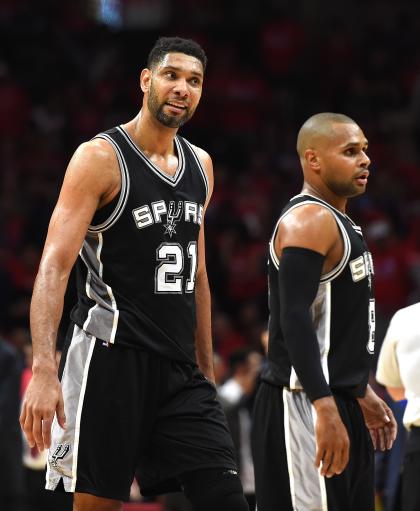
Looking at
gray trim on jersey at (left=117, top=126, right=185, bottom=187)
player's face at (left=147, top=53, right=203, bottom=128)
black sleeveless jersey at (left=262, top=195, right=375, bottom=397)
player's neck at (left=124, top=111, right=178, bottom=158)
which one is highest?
player's face at (left=147, top=53, right=203, bottom=128)

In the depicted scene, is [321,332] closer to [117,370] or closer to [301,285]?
[301,285]

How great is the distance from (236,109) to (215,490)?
34.2 feet

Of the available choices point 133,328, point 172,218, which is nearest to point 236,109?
point 172,218

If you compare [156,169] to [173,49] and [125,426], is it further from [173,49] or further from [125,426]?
[125,426]

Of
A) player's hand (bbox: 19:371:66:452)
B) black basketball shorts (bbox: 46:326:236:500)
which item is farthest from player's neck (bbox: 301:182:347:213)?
player's hand (bbox: 19:371:66:452)

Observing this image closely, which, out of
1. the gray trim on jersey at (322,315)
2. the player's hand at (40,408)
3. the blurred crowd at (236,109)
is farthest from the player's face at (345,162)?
the blurred crowd at (236,109)

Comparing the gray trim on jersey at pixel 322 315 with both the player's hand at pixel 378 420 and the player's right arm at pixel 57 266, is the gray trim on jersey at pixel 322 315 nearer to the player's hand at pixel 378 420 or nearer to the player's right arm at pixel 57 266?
the player's hand at pixel 378 420

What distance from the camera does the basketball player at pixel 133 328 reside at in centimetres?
421

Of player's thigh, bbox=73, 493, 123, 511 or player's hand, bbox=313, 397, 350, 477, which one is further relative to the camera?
player's thigh, bbox=73, 493, 123, 511

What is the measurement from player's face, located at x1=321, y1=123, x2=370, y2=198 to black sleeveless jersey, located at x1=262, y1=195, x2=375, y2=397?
0.12 metres

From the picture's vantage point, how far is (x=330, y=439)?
4.10 m

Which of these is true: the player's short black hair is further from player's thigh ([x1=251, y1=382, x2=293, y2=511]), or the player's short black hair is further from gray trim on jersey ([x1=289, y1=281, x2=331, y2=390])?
player's thigh ([x1=251, y1=382, x2=293, y2=511])

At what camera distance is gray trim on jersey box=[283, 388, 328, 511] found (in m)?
4.30

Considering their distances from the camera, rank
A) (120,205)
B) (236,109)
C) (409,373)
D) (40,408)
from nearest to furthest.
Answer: (40,408) → (120,205) → (409,373) → (236,109)
